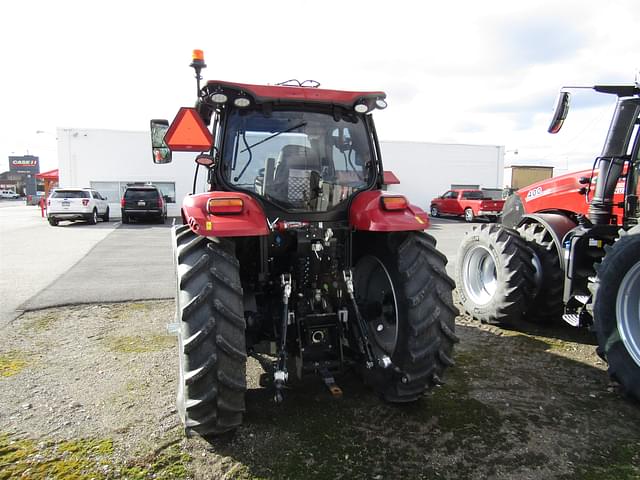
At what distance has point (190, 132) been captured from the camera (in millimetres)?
3342

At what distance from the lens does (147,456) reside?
277 centimetres

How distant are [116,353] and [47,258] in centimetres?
716

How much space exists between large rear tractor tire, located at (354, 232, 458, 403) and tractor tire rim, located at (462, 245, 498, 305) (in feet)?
8.91

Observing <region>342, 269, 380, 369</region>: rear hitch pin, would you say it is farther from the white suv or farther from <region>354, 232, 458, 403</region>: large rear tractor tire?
the white suv

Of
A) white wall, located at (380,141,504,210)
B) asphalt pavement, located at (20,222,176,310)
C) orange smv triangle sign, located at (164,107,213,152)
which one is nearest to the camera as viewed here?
orange smv triangle sign, located at (164,107,213,152)

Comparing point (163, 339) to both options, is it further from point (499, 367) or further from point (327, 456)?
point (499, 367)

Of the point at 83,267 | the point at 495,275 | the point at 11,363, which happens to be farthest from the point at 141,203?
the point at 495,275

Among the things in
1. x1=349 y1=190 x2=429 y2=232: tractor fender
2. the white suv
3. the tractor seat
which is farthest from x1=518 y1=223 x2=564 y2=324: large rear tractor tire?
the white suv

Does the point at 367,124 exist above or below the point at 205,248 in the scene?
above

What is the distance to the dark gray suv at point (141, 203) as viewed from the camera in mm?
19234

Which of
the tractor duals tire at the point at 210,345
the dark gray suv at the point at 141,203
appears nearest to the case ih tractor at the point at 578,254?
the tractor duals tire at the point at 210,345

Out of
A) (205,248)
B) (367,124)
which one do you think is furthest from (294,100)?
(205,248)

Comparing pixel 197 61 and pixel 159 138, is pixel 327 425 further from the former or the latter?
pixel 197 61

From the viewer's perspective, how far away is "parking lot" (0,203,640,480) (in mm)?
2680
